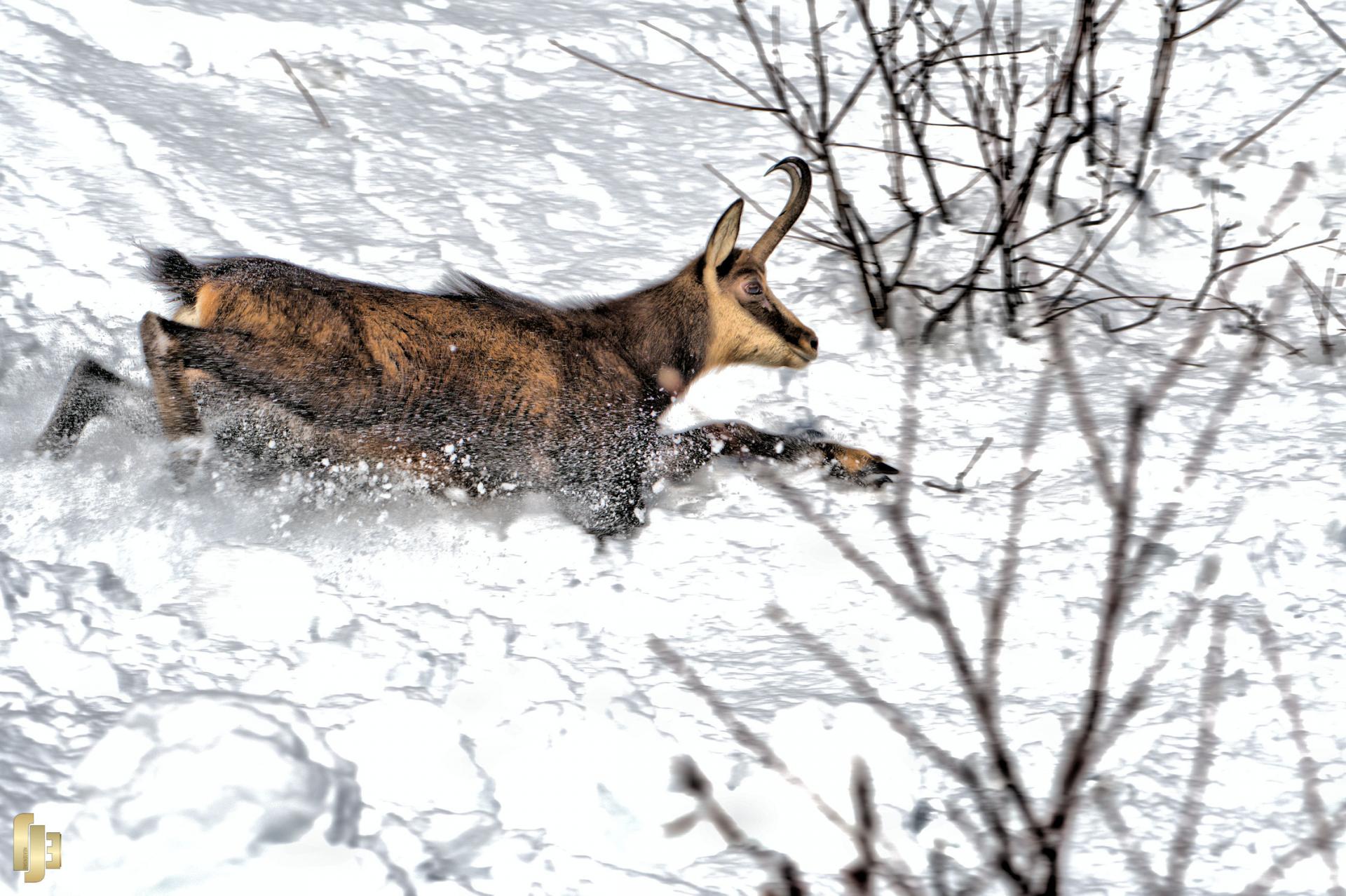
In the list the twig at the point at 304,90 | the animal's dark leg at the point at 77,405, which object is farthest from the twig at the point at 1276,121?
the animal's dark leg at the point at 77,405

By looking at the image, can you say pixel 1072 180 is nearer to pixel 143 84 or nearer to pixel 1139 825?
pixel 1139 825

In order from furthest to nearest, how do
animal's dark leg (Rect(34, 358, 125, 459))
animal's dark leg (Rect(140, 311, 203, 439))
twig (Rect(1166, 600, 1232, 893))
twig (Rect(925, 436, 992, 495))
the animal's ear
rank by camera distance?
the animal's ear < twig (Rect(925, 436, 992, 495)) < animal's dark leg (Rect(34, 358, 125, 459)) < animal's dark leg (Rect(140, 311, 203, 439)) < twig (Rect(1166, 600, 1232, 893))

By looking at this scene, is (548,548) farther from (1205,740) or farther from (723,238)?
(1205,740)

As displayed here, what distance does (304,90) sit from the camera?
15.9 ft

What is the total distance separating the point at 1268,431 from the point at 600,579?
6.74 ft

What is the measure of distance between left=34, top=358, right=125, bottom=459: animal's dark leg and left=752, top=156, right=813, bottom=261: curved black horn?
6.30 feet

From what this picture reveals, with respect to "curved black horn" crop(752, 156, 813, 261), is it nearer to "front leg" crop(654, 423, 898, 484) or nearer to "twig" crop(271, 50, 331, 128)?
"front leg" crop(654, 423, 898, 484)

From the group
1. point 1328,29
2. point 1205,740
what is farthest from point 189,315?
point 1328,29

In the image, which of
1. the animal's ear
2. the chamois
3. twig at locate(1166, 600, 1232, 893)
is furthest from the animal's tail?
twig at locate(1166, 600, 1232, 893)

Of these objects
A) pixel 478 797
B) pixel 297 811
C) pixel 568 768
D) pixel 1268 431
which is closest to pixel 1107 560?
pixel 1268 431

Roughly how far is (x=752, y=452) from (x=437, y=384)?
0.94 metres

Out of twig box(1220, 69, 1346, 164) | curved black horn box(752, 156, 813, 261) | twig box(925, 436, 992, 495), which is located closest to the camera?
twig box(925, 436, 992, 495)

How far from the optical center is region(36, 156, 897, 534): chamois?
116 inches

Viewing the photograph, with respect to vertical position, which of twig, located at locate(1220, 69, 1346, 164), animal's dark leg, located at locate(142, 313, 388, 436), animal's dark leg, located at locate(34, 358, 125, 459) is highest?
twig, located at locate(1220, 69, 1346, 164)
